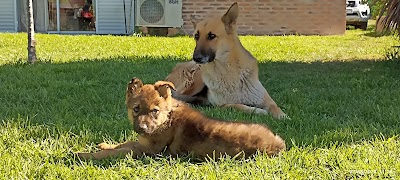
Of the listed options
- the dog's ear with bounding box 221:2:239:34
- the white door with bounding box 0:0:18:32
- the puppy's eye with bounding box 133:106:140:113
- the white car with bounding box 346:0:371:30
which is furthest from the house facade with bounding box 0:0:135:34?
the puppy's eye with bounding box 133:106:140:113

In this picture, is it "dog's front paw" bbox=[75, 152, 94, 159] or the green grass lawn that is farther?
"dog's front paw" bbox=[75, 152, 94, 159]

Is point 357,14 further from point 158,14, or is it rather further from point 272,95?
point 272,95

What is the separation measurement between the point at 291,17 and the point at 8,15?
778cm

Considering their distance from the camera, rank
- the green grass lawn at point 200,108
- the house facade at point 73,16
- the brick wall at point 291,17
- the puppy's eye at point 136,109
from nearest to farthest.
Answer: the green grass lawn at point 200,108 → the puppy's eye at point 136,109 → the house facade at point 73,16 → the brick wall at point 291,17

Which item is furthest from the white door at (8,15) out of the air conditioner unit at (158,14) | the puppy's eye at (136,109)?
the puppy's eye at (136,109)

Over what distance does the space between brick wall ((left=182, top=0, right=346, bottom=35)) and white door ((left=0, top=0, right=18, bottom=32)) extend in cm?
610

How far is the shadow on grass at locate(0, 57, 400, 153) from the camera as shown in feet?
11.8

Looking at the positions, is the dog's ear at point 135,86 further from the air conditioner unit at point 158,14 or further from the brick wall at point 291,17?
the brick wall at point 291,17

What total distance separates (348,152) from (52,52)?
656 cm

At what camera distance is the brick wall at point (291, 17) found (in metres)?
14.1

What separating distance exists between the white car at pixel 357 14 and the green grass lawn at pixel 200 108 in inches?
356

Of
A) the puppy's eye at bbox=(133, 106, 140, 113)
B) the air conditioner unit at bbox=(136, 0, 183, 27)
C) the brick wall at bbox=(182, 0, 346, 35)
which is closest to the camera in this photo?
the puppy's eye at bbox=(133, 106, 140, 113)

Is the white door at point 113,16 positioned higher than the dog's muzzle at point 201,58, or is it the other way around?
the white door at point 113,16

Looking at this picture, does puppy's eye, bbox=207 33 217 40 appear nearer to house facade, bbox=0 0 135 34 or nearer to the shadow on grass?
the shadow on grass
